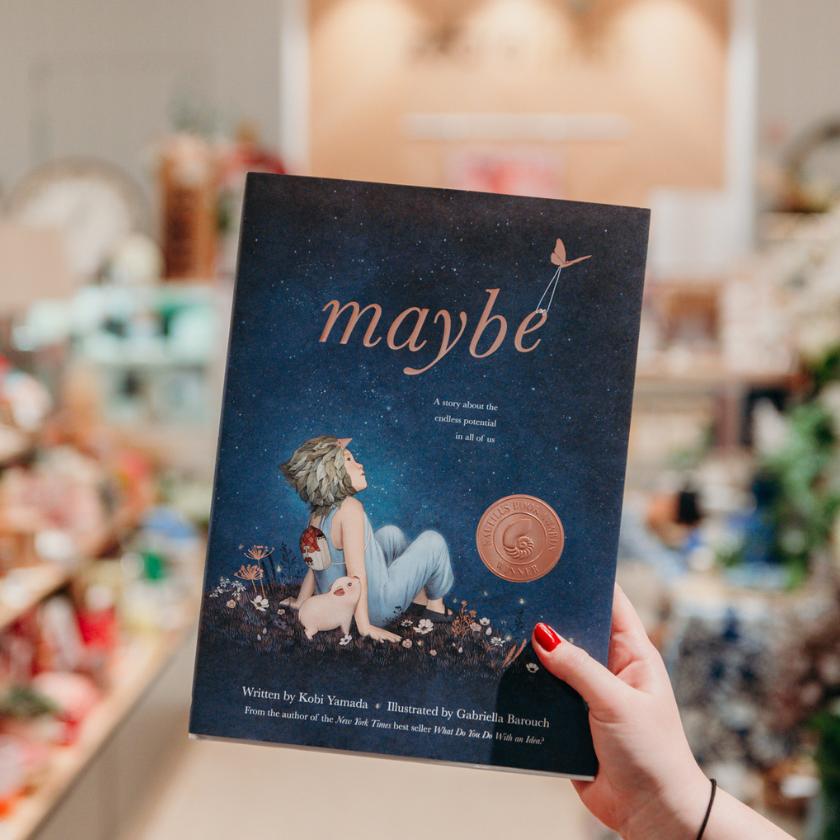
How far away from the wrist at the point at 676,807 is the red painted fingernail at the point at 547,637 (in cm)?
19

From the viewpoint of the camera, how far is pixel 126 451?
4.01 meters

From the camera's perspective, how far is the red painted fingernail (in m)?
0.75

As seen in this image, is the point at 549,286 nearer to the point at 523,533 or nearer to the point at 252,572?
the point at 523,533

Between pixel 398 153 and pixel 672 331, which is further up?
pixel 398 153

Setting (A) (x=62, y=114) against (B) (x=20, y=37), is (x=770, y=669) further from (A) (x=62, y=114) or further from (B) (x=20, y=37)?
(B) (x=20, y=37)

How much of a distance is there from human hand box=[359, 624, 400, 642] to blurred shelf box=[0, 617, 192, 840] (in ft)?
5.49

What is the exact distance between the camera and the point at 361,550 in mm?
756

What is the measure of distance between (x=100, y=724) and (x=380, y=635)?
214cm

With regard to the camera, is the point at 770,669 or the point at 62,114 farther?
the point at 62,114

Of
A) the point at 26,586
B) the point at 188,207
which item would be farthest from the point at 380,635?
the point at 188,207

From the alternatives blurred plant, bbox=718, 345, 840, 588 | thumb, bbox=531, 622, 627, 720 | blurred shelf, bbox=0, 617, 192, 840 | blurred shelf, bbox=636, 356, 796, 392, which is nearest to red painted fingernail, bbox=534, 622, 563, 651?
thumb, bbox=531, 622, 627, 720

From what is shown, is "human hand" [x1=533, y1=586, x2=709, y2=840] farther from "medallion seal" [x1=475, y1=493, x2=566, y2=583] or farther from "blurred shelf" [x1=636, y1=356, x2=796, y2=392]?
"blurred shelf" [x1=636, y1=356, x2=796, y2=392]

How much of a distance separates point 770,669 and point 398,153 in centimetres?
336

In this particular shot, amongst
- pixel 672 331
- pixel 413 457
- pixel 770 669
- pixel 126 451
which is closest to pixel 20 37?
pixel 126 451
